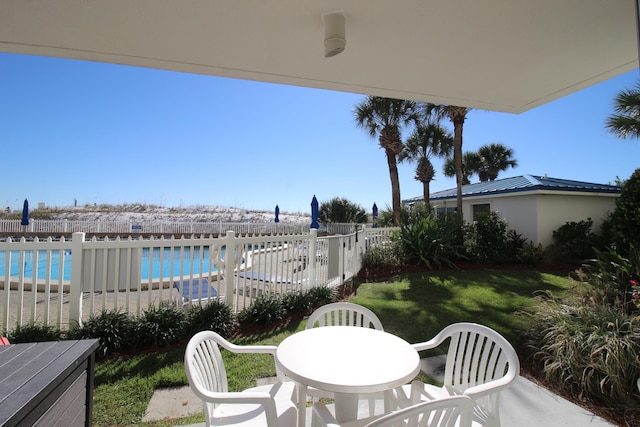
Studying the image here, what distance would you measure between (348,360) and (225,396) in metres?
0.72

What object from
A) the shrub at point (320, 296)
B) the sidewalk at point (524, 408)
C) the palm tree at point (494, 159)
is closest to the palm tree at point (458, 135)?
the shrub at point (320, 296)

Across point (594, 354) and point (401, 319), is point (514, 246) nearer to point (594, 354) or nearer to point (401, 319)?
point (401, 319)

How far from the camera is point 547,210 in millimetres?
10438

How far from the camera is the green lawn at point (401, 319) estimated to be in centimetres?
275

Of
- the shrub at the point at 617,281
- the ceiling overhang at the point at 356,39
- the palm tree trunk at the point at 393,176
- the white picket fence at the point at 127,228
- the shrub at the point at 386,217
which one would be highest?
the palm tree trunk at the point at 393,176

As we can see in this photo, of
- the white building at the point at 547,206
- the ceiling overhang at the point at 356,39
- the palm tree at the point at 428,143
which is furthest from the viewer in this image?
the palm tree at the point at 428,143

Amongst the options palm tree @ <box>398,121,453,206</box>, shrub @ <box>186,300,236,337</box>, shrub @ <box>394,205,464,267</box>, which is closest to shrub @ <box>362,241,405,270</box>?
shrub @ <box>394,205,464,267</box>

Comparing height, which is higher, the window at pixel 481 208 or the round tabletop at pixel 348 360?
the window at pixel 481 208

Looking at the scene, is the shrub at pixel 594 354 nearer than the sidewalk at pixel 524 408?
No

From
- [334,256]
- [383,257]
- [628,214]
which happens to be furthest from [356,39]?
[628,214]

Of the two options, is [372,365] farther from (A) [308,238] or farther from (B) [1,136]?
(B) [1,136]

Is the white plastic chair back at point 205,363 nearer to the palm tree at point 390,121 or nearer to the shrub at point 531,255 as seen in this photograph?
the shrub at point 531,255

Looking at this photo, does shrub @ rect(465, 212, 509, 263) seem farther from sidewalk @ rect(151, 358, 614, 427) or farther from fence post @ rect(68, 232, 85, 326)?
fence post @ rect(68, 232, 85, 326)

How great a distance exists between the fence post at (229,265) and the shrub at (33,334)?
80.1 inches
